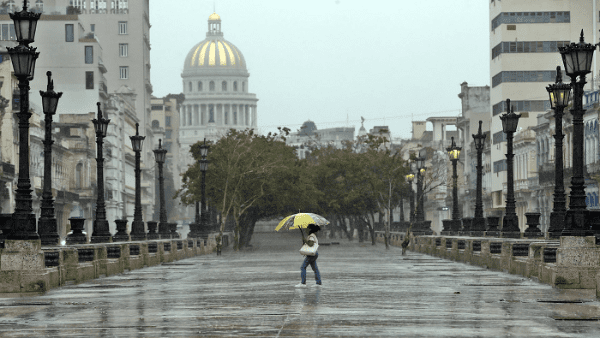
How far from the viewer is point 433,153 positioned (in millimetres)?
128750

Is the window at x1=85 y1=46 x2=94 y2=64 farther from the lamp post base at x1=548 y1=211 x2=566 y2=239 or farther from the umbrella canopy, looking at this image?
the umbrella canopy

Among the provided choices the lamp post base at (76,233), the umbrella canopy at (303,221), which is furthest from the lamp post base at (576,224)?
the lamp post base at (76,233)

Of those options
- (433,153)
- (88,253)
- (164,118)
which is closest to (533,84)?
(433,153)

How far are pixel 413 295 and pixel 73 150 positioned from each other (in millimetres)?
78572

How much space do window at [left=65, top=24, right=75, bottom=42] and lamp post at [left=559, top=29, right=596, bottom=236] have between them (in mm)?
88647

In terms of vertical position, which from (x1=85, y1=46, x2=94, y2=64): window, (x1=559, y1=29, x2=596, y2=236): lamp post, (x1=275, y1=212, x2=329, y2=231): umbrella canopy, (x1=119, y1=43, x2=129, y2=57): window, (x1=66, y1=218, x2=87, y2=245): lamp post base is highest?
(x1=119, y1=43, x2=129, y2=57): window

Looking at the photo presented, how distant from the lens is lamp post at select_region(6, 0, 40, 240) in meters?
21.0

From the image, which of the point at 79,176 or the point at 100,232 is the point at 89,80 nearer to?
the point at 79,176

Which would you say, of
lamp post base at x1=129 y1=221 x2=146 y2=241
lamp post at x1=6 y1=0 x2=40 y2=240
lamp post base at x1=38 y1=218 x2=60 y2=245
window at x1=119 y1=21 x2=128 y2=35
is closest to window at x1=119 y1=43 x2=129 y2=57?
window at x1=119 y1=21 x2=128 y2=35

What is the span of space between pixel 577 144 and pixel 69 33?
296 feet

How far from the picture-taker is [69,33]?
349 feet

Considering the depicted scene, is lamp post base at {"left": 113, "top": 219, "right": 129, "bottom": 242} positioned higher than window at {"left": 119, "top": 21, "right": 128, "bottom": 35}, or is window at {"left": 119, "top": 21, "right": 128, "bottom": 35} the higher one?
window at {"left": 119, "top": 21, "right": 128, "bottom": 35}

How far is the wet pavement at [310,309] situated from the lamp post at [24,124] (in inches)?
53.6

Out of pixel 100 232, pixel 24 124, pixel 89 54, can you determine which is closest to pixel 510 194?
pixel 100 232
